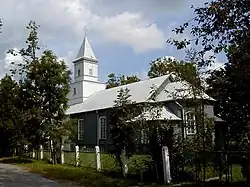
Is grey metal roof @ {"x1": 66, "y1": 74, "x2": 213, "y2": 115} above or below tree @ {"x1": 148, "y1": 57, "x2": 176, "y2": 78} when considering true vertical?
below

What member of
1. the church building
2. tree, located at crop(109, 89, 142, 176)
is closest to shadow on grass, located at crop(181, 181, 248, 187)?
the church building

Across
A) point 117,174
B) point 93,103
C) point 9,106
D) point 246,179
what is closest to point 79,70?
point 93,103

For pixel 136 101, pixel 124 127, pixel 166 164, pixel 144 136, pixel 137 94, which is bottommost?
pixel 166 164

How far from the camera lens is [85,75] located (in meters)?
64.6

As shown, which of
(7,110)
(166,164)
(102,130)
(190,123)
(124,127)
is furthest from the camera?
(102,130)

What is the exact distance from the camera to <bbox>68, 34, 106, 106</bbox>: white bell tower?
64.0m

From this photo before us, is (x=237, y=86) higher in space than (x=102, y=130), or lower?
higher

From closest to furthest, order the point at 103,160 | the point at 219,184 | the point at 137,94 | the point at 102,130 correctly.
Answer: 1. the point at 219,184
2. the point at 103,160
3. the point at 137,94
4. the point at 102,130

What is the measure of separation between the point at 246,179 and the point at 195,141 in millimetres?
2222

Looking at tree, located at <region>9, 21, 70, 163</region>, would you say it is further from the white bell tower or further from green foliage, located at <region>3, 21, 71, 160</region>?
the white bell tower

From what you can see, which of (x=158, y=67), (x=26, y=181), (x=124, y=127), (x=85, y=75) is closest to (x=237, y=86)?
(x=124, y=127)

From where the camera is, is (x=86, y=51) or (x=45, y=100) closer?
(x=45, y=100)

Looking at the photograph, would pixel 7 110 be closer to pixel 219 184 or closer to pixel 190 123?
pixel 190 123

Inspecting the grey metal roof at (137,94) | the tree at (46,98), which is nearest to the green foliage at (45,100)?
the tree at (46,98)
